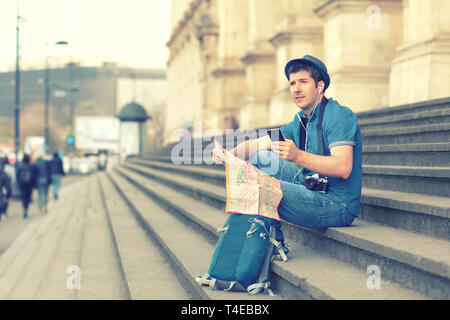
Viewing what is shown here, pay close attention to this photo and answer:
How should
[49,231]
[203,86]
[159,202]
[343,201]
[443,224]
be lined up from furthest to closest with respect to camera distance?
[203,86], [49,231], [159,202], [343,201], [443,224]

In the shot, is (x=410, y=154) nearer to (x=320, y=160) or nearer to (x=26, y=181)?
(x=320, y=160)

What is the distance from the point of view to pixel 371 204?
4562 mm

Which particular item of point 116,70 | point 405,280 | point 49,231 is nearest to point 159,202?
point 49,231

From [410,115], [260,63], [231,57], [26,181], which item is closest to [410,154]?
[410,115]

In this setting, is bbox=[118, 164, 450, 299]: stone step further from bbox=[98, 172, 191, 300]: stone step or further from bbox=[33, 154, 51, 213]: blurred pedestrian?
bbox=[33, 154, 51, 213]: blurred pedestrian

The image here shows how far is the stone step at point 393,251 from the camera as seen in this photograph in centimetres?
301

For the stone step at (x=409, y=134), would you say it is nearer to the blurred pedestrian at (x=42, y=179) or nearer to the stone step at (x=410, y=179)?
the stone step at (x=410, y=179)

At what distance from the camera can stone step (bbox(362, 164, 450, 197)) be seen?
4445mm

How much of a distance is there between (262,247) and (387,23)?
31.1 ft

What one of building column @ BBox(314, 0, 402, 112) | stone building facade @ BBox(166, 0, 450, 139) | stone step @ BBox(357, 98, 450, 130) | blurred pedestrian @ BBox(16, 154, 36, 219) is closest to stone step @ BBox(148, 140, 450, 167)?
stone step @ BBox(357, 98, 450, 130)

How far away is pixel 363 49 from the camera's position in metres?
12.0

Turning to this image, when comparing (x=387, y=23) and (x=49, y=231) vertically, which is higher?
(x=387, y=23)
